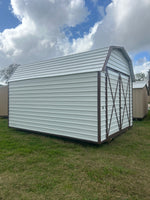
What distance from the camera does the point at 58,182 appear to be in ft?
8.09

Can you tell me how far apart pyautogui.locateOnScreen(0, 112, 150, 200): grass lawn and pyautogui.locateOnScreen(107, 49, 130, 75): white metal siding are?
2.90 meters

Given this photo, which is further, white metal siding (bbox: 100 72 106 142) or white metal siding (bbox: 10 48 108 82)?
white metal siding (bbox: 10 48 108 82)

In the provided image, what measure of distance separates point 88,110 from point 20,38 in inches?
472

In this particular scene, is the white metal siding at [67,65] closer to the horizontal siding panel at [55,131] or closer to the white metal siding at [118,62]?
the white metal siding at [118,62]

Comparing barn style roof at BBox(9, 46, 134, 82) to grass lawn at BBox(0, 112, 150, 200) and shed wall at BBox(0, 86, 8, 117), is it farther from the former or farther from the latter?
shed wall at BBox(0, 86, 8, 117)

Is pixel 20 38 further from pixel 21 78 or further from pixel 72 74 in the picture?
pixel 72 74

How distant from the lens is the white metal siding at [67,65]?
4396 mm

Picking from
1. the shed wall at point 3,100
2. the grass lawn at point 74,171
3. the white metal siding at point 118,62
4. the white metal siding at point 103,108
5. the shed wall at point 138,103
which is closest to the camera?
the grass lawn at point 74,171

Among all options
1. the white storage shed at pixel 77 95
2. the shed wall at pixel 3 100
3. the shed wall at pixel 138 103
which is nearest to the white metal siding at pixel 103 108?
the white storage shed at pixel 77 95

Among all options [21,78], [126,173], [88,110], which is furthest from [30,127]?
[126,173]

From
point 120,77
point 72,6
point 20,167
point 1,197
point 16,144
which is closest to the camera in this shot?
point 1,197

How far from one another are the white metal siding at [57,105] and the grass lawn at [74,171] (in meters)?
0.67

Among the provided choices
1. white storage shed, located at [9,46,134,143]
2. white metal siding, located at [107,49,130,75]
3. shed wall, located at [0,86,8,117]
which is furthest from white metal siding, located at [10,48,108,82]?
shed wall, located at [0,86,8,117]

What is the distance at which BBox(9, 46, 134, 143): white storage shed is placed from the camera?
4262 mm
